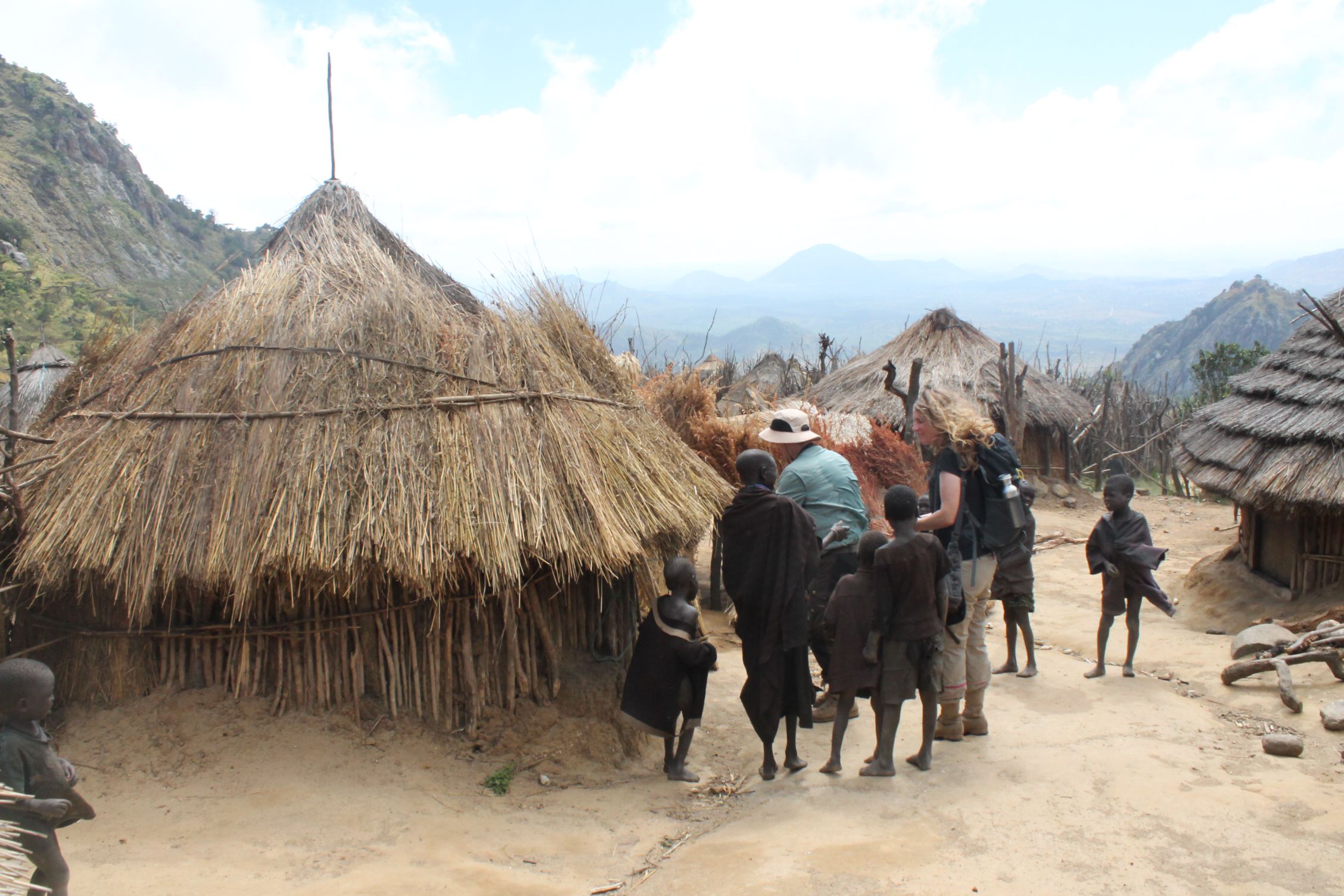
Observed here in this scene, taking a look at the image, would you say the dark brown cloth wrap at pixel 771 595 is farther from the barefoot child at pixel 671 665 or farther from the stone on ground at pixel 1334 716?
the stone on ground at pixel 1334 716

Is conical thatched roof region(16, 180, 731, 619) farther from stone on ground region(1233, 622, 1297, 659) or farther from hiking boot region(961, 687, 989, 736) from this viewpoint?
stone on ground region(1233, 622, 1297, 659)

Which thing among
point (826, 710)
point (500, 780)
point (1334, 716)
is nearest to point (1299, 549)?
point (1334, 716)

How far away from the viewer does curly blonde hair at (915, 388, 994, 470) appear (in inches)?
170

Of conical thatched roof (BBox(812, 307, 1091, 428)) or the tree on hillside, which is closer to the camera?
conical thatched roof (BBox(812, 307, 1091, 428))

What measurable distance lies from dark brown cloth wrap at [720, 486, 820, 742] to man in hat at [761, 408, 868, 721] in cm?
48

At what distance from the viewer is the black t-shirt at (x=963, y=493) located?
436cm

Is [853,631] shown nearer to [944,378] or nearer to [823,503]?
[823,503]

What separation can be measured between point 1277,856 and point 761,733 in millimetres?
2085

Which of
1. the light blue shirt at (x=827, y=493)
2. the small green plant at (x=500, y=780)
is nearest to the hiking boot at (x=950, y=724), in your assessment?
the light blue shirt at (x=827, y=493)

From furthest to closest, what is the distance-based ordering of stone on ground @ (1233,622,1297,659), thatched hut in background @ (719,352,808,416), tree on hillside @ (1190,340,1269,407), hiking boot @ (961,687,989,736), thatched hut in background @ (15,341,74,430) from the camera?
1. tree on hillside @ (1190,340,1269,407)
2. thatched hut in background @ (719,352,808,416)
3. thatched hut in background @ (15,341,74,430)
4. stone on ground @ (1233,622,1297,659)
5. hiking boot @ (961,687,989,736)

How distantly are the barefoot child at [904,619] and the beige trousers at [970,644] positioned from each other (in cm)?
19

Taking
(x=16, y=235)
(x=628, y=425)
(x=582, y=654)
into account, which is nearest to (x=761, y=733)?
(x=582, y=654)

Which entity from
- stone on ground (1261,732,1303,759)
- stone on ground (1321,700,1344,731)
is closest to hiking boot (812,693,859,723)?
stone on ground (1261,732,1303,759)

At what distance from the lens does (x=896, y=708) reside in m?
4.10
